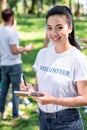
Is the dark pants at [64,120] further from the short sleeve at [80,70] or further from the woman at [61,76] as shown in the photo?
the short sleeve at [80,70]

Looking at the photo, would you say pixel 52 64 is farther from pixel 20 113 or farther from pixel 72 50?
pixel 20 113

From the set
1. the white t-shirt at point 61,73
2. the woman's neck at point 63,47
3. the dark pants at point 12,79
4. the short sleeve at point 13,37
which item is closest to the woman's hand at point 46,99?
the white t-shirt at point 61,73

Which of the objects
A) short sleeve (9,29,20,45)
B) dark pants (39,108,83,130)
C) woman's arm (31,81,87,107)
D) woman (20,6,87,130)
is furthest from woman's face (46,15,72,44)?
short sleeve (9,29,20,45)

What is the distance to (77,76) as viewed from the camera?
2.76 meters

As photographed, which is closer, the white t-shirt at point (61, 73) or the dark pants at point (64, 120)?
the white t-shirt at point (61, 73)

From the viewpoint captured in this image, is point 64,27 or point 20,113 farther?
point 20,113

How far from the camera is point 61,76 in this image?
2807mm

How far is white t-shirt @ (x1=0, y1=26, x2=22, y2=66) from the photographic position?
217 inches

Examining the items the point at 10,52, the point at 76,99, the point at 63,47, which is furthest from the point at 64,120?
the point at 10,52

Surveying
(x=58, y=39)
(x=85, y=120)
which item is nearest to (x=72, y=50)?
(x=58, y=39)

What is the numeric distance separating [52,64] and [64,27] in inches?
11.6

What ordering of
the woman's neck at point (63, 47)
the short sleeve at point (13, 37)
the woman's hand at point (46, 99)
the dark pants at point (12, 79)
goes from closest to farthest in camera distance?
the woman's hand at point (46, 99), the woman's neck at point (63, 47), the short sleeve at point (13, 37), the dark pants at point (12, 79)

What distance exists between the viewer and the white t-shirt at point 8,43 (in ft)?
18.1

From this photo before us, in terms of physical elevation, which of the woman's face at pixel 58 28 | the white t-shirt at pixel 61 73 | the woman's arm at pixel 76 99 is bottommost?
the woman's arm at pixel 76 99
